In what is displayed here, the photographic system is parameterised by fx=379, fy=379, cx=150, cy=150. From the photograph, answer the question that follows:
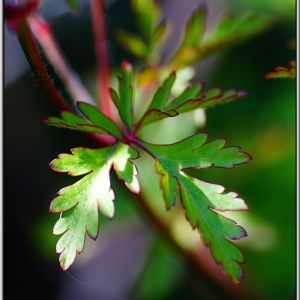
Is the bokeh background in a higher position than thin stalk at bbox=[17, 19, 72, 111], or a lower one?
lower

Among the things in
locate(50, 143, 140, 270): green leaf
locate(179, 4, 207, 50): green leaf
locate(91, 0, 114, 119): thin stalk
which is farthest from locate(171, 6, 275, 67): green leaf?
locate(50, 143, 140, 270): green leaf

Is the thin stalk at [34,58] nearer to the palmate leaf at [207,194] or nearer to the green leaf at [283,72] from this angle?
the palmate leaf at [207,194]

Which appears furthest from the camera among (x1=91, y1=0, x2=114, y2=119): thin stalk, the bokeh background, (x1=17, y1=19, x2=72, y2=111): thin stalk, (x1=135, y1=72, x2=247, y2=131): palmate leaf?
A: the bokeh background

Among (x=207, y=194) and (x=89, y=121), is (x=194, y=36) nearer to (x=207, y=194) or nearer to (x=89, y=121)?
(x=89, y=121)

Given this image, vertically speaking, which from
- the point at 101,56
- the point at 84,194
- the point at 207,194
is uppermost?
the point at 101,56

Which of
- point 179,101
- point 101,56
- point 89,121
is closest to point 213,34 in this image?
point 101,56

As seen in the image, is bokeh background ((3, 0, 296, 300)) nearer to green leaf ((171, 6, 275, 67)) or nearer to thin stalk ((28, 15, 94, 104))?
thin stalk ((28, 15, 94, 104))

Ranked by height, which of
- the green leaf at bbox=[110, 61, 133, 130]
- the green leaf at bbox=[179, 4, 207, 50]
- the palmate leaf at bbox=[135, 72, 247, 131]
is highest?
the green leaf at bbox=[179, 4, 207, 50]

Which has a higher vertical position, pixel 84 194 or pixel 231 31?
pixel 231 31
